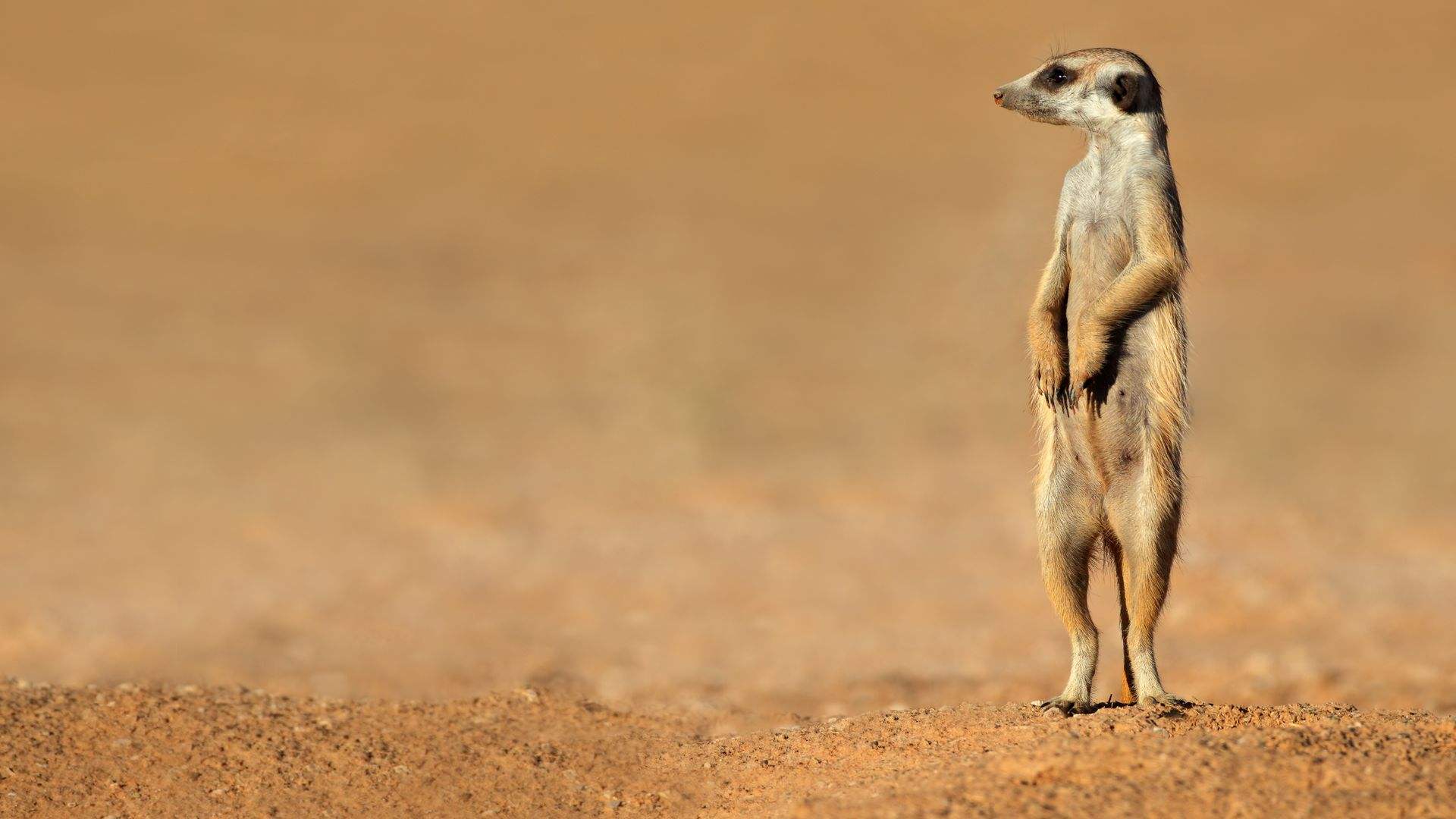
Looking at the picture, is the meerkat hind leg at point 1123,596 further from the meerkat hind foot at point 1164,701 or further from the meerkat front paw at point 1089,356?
the meerkat front paw at point 1089,356

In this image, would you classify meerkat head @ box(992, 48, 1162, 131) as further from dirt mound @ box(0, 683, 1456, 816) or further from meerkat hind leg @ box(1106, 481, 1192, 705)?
dirt mound @ box(0, 683, 1456, 816)

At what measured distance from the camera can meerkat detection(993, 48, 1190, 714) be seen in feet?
16.5

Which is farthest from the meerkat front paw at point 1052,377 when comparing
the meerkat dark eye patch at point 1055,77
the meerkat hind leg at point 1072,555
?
the meerkat dark eye patch at point 1055,77

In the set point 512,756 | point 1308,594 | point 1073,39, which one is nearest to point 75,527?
point 512,756

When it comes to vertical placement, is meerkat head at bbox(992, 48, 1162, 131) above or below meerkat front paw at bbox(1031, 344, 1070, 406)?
→ above

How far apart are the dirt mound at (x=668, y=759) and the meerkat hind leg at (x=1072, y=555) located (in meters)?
0.25

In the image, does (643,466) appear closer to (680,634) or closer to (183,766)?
(680,634)

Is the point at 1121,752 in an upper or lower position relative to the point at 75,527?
lower

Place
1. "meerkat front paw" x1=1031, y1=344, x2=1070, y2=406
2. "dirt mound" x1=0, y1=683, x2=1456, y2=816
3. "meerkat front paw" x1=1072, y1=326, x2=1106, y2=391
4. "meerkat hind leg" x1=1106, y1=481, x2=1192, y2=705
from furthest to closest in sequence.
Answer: "meerkat front paw" x1=1031, y1=344, x2=1070, y2=406
"meerkat front paw" x1=1072, y1=326, x2=1106, y2=391
"meerkat hind leg" x1=1106, y1=481, x2=1192, y2=705
"dirt mound" x1=0, y1=683, x2=1456, y2=816

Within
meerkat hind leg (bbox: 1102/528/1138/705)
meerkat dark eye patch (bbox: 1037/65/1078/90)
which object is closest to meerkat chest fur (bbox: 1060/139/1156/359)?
meerkat dark eye patch (bbox: 1037/65/1078/90)

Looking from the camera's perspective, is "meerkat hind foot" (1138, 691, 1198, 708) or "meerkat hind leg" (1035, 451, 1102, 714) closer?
"meerkat hind foot" (1138, 691, 1198, 708)

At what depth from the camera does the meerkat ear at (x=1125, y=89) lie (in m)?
5.14

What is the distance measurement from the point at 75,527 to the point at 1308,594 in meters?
9.13

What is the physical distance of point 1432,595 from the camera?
1016 cm
